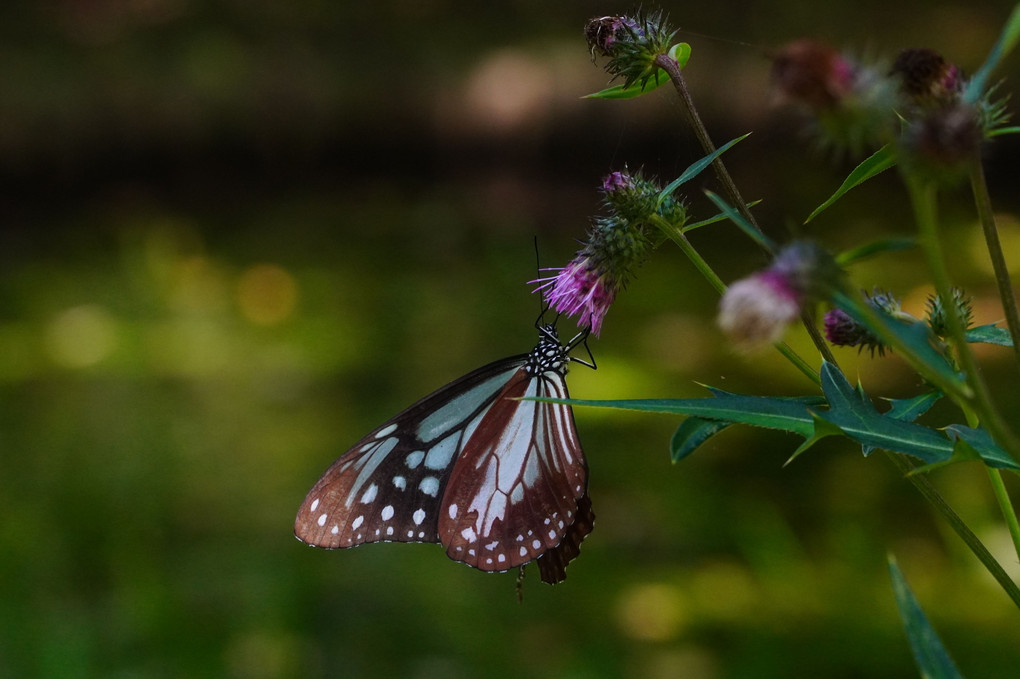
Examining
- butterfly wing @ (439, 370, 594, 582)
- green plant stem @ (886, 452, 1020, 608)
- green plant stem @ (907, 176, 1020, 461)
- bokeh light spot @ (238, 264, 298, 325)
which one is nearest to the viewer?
green plant stem @ (907, 176, 1020, 461)

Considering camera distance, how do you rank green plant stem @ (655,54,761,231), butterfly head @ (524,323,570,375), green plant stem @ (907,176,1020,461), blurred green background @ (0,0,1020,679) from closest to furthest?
green plant stem @ (907,176,1020,461)
green plant stem @ (655,54,761,231)
butterfly head @ (524,323,570,375)
blurred green background @ (0,0,1020,679)

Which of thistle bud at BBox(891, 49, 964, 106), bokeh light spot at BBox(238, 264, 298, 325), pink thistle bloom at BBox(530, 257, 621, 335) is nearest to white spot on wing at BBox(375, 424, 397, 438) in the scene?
pink thistle bloom at BBox(530, 257, 621, 335)

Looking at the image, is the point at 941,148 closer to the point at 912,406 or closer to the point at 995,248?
the point at 995,248

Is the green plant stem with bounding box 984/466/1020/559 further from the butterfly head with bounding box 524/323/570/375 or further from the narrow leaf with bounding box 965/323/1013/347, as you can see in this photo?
the butterfly head with bounding box 524/323/570/375

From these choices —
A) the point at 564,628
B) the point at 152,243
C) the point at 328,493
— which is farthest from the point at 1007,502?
the point at 152,243

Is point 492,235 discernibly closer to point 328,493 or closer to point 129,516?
point 129,516

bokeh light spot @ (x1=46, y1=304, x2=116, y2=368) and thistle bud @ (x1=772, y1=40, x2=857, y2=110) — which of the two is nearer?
thistle bud @ (x1=772, y1=40, x2=857, y2=110)
